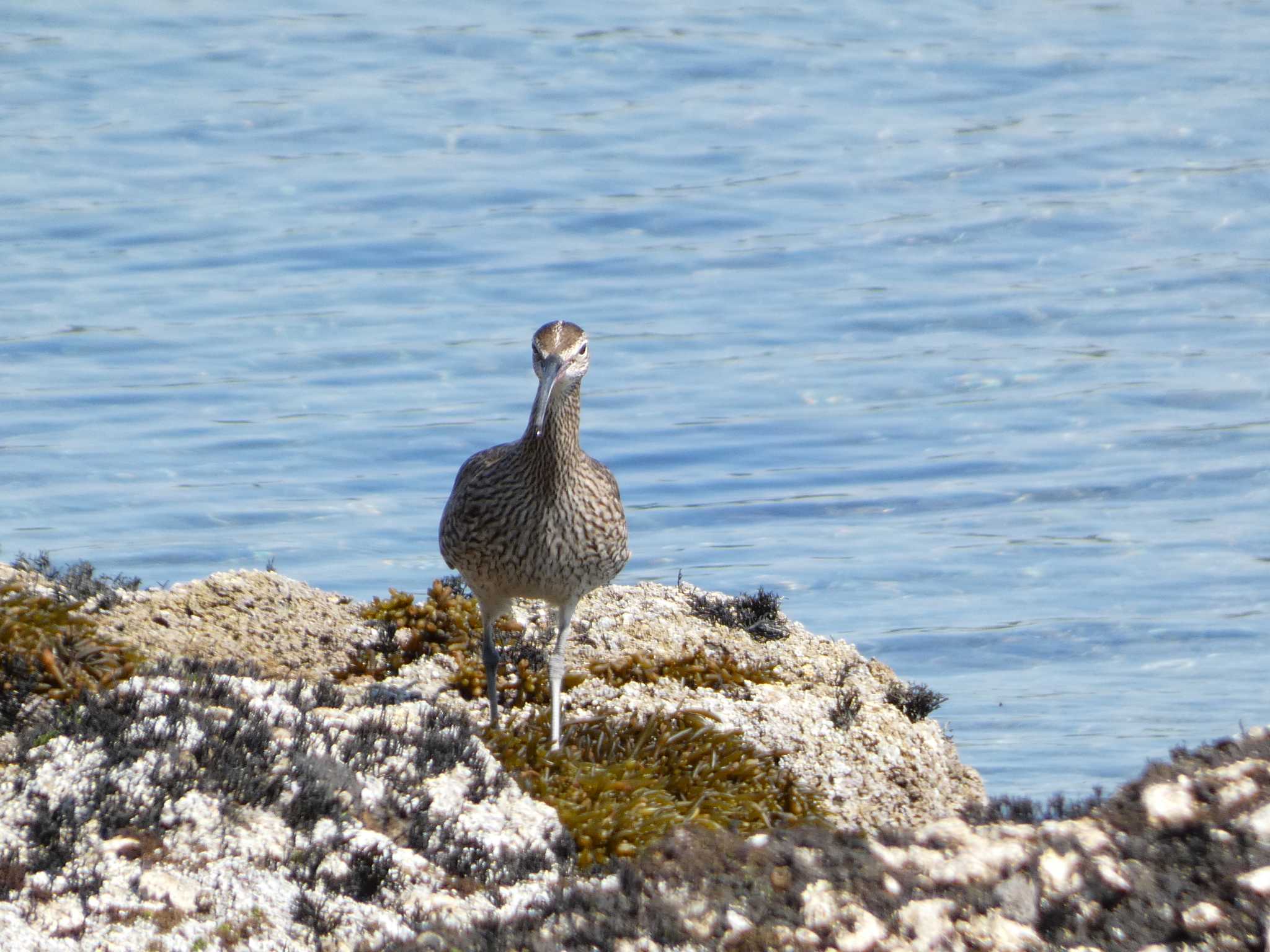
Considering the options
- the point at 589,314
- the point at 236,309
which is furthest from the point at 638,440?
the point at 236,309

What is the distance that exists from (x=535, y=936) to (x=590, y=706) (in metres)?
2.79

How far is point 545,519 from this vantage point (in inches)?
311

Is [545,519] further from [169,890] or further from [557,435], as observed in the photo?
[169,890]

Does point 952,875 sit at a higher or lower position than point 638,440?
lower

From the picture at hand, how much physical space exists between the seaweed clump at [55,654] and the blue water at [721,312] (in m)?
5.51

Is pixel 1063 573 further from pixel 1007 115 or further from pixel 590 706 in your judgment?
pixel 1007 115

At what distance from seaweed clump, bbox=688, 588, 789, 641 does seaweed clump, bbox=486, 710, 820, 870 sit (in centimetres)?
131

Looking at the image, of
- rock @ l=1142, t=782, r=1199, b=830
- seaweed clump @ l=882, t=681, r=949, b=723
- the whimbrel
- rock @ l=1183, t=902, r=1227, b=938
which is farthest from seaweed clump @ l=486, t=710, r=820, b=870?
rock @ l=1183, t=902, r=1227, b=938

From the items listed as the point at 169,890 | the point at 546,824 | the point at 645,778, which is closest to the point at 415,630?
the point at 645,778

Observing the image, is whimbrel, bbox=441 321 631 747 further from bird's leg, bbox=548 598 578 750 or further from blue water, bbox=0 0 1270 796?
blue water, bbox=0 0 1270 796

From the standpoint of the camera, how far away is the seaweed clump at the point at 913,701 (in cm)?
848

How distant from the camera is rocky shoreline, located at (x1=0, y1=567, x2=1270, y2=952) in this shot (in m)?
5.13

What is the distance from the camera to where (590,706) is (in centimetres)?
790

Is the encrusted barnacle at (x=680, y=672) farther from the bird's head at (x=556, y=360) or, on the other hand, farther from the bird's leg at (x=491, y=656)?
the bird's head at (x=556, y=360)
